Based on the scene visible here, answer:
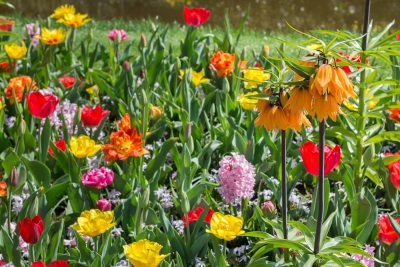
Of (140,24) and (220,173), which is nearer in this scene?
(220,173)

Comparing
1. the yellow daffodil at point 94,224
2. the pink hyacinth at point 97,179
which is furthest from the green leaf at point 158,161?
the yellow daffodil at point 94,224

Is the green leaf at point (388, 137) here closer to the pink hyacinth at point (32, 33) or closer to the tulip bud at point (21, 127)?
the tulip bud at point (21, 127)

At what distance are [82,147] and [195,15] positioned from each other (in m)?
1.52

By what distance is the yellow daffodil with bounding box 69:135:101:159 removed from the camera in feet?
7.61

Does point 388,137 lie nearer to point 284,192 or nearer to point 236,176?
point 236,176

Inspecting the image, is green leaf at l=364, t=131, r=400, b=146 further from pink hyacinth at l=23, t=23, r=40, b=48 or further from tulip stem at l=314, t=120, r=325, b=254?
pink hyacinth at l=23, t=23, r=40, b=48

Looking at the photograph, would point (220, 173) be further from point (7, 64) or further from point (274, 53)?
point (274, 53)

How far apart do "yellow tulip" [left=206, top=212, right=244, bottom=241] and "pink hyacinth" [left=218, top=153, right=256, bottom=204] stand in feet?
1.19

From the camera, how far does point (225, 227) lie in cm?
182

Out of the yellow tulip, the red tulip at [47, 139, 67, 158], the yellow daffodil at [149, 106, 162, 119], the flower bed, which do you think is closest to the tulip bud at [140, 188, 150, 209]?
the flower bed

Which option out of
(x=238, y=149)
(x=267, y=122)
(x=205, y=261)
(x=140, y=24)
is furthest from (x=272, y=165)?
(x=140, y=24)

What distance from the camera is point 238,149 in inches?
103

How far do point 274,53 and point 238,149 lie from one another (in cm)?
219

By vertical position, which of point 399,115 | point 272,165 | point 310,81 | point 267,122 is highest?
point 310,81
